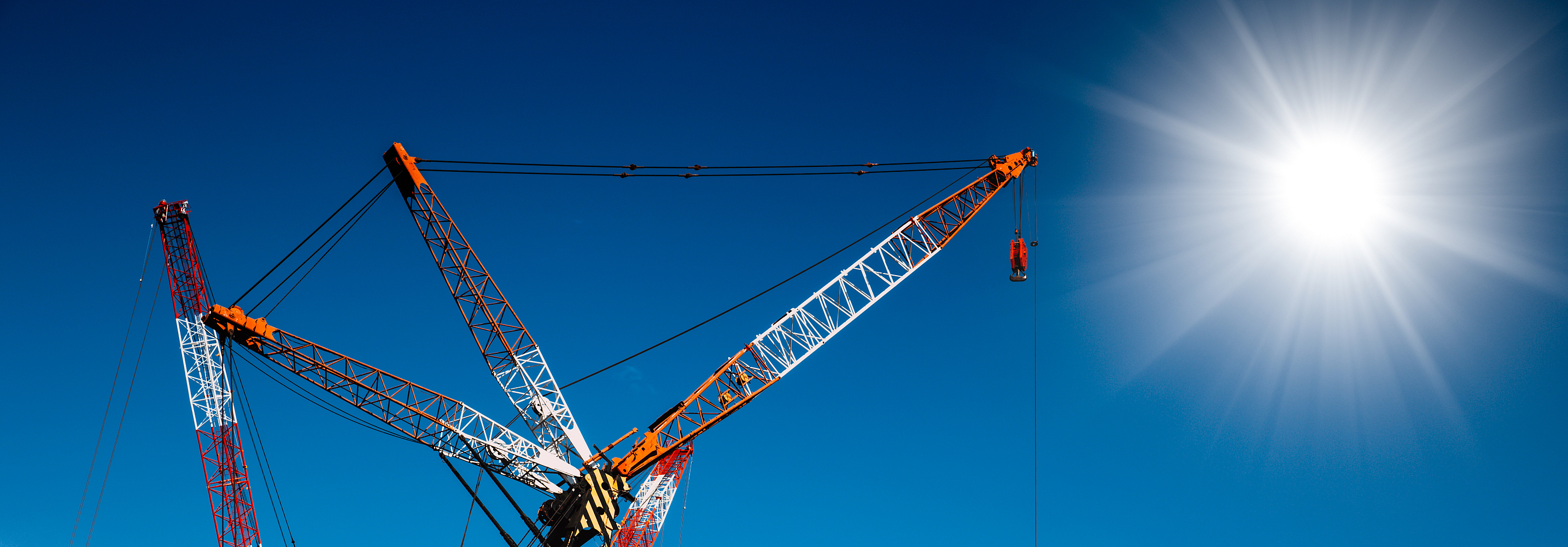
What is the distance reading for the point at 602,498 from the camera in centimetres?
5103

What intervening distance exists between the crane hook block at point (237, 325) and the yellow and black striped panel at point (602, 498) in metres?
17.8

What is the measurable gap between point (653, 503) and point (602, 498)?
442cm

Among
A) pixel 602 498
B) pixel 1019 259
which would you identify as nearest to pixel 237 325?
pixel 602 498

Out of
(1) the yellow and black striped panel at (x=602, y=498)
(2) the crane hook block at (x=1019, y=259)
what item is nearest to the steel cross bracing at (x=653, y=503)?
(1) the yellow and black striped panel at (x=602, y=498)

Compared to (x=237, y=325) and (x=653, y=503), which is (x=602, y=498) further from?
(x=237, y=325)

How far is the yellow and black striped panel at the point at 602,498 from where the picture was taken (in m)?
50.4

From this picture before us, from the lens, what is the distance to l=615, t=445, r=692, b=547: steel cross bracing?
53.3 m

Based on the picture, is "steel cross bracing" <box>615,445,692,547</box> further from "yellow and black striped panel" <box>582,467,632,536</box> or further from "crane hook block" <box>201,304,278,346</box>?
"crane hook block" <box>201,304,278,346</box>

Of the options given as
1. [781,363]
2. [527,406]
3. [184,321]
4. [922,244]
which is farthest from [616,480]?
[184,321]

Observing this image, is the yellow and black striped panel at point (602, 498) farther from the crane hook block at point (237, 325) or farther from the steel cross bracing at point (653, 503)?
the crane hook block at point (237, 325)

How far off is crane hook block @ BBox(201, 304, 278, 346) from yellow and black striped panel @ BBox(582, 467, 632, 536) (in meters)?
17.8

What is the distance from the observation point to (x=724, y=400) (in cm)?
5281

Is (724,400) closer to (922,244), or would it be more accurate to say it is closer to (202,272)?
(922,244)

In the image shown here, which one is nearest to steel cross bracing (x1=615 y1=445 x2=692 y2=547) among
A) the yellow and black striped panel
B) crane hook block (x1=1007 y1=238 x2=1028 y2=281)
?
the yellow and black striped panel
